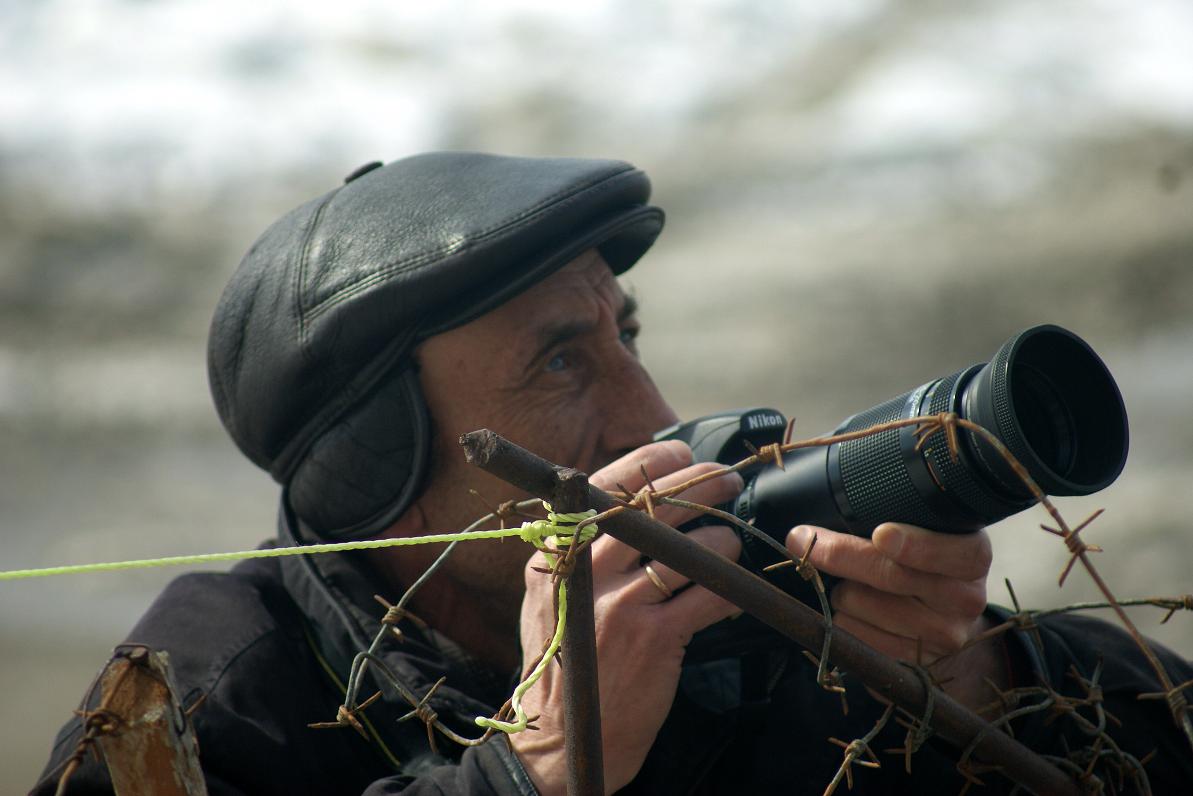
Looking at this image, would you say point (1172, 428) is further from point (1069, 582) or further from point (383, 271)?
point (383, 271)

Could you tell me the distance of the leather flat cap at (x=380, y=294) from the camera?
2.23 m

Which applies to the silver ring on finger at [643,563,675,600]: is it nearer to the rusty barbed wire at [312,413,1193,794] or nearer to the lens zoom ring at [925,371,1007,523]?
the rusty barbed wire at [312,413,1193,794]

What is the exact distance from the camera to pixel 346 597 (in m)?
2.22

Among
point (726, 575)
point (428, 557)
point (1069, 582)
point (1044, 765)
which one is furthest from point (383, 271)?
point (1069, 582)

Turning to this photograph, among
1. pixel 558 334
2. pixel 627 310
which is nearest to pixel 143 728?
pixel 558 334

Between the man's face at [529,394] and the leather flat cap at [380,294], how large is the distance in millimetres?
67

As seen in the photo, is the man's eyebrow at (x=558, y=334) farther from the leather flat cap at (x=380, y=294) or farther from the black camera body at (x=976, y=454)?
the black camera body at (x=976, y=454)

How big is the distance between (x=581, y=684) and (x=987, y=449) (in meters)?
0.53

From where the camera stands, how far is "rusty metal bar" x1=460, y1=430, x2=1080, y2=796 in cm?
104

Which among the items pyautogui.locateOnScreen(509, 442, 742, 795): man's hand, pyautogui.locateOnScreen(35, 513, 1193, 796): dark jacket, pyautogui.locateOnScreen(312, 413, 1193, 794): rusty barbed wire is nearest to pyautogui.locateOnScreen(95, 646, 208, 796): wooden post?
pyautogui.locateOnScreen(312, 413, 1193, 794): rusty barbed wire

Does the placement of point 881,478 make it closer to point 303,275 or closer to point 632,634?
point 632,634

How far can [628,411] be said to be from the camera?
228 cm

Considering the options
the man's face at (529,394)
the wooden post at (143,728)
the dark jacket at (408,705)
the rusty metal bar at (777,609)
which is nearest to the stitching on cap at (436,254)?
the man's face at (529,394)

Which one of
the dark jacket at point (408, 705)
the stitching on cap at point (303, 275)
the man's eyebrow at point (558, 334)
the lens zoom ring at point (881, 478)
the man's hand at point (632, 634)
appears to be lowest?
the dark jacket at point (408, 705)
